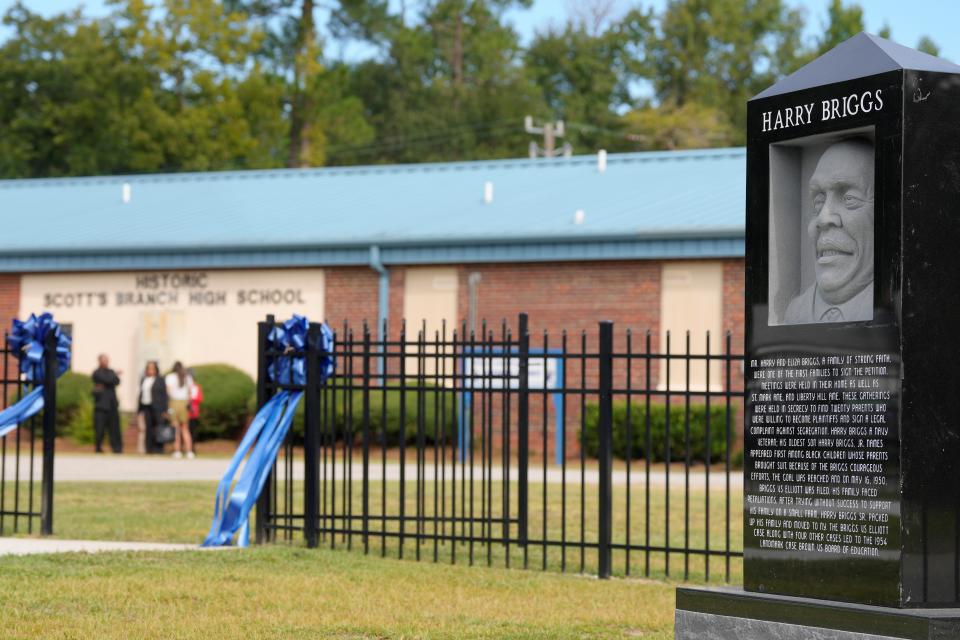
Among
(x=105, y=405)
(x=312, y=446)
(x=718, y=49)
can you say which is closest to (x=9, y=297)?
(x=105, y=405)

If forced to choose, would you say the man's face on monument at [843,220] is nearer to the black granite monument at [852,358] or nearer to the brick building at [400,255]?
the black granite monument at [852,358]

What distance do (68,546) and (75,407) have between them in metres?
18.7

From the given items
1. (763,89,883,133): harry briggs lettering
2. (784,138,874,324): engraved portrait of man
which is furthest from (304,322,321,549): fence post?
(784,138,874,324): engraved portrait of man

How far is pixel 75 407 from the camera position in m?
30.4

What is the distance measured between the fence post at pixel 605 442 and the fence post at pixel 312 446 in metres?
2.32

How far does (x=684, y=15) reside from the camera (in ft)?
204

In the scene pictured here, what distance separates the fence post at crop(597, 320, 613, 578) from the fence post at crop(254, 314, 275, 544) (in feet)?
9.45

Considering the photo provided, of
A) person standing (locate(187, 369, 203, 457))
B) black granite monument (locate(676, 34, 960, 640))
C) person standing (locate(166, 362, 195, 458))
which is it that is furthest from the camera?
person standing (locate(187, 369, 203, 457))

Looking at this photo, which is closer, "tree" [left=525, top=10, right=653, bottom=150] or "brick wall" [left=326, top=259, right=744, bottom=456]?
"brick wall" [left=326, top=259, right=744, bottom=456]

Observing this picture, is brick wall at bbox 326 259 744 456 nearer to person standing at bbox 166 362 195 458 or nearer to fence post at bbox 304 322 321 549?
person standing at bbox 166 362 195 458

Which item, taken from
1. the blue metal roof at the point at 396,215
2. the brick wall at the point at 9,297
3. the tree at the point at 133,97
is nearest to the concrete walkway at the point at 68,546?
the blue metal roof at the point at 396,215

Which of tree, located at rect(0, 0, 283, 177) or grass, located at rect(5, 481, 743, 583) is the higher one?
tree, located at rect(0, 0, 283, 177)

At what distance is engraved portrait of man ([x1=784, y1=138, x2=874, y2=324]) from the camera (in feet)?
22.3

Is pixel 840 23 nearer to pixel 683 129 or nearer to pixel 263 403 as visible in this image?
pixel 683 129
